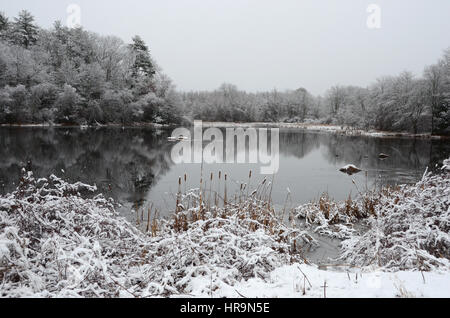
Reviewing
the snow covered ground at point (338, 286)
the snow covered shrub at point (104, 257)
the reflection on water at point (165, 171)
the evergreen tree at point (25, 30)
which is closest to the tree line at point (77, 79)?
the evergreen tree at point (25, 30)

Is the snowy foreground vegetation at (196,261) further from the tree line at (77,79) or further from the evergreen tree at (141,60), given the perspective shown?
the evergreen tree at (141,60)

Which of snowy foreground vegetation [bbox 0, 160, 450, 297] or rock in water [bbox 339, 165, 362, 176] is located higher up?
snowy foreground vegetation [bbox 0, 160, 450, 297]

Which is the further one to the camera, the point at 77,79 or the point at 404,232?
the point at 77,79

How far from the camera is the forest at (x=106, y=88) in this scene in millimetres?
45125

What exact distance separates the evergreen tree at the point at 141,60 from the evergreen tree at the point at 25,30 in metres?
18.4

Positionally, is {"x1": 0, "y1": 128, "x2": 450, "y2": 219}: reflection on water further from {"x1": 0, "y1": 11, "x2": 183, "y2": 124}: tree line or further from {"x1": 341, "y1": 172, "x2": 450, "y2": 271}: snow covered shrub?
{"x1": 0, "y1": 11, "x2": 183, "y2": 124}: tree line

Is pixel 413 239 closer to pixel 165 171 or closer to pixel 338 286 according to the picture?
pixel 338 286

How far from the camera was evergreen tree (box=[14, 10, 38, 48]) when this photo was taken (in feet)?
187

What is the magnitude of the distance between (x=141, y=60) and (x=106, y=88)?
14.3 metres

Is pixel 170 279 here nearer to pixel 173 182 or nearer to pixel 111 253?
pixel 111 253

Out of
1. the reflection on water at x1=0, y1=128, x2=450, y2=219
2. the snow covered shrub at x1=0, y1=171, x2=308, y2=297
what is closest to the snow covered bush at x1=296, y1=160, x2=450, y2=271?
the snow covered shrub at x1=0, y1=171, x2=308, y2=297

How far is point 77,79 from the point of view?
51.8 meters

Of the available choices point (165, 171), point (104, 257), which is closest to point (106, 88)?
point (165, 171)
